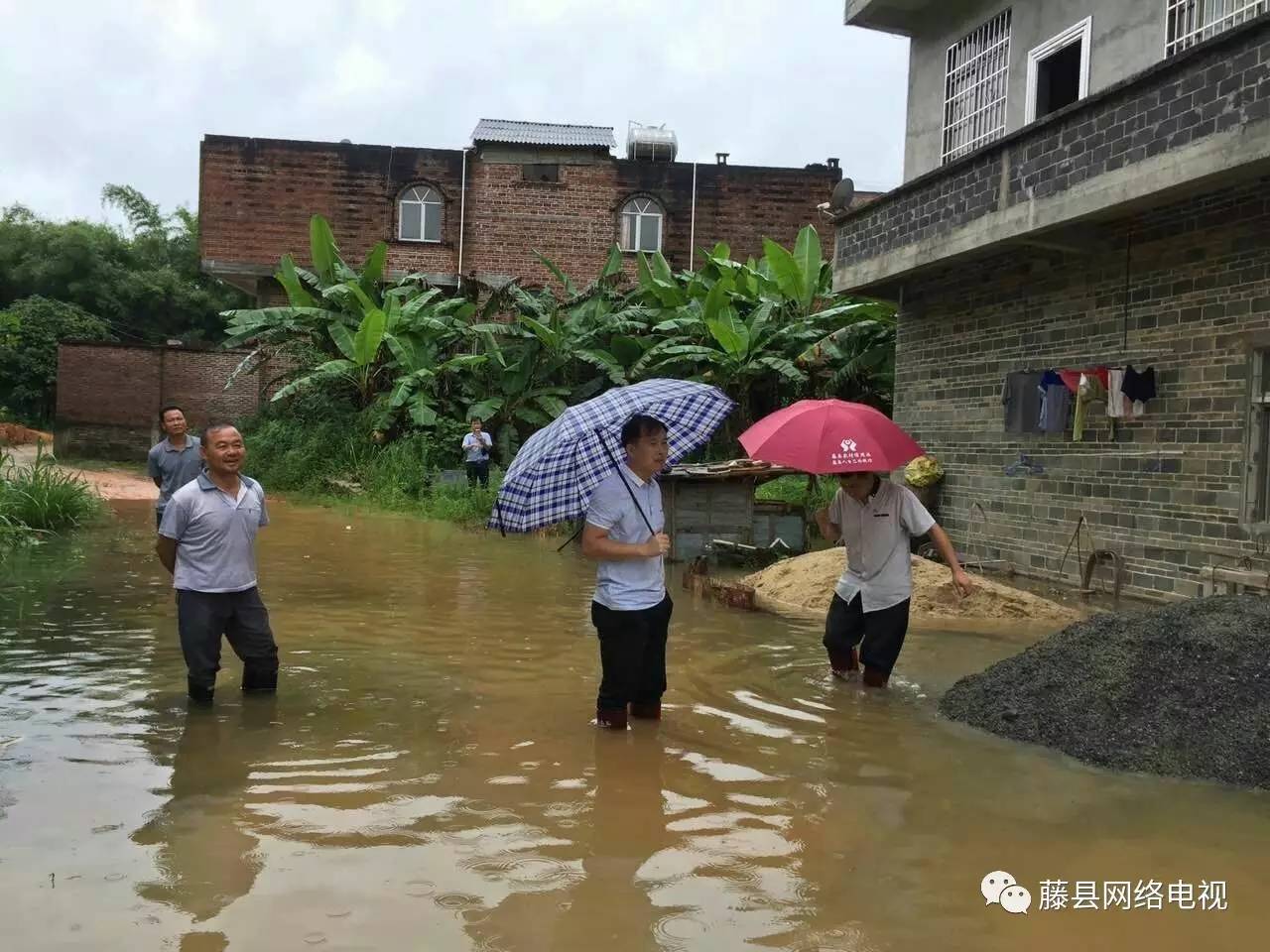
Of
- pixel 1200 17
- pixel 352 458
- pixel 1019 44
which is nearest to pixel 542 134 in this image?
pixel 352 458

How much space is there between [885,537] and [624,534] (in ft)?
5.61

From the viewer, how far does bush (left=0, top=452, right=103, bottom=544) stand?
44.3 feet

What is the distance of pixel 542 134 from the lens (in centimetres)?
2867

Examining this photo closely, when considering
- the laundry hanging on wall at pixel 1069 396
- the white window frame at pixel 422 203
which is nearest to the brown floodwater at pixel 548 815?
the laundry hanging on wall at pixel 1069 396

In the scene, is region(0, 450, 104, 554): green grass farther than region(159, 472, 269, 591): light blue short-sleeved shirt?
Yes

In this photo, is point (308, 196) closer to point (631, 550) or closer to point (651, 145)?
point (651, 145)

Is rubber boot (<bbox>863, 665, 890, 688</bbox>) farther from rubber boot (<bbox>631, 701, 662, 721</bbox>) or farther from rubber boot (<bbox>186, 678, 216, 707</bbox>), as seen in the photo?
rubber boot (<bbox>186, 678, 216, 707</bbox>)

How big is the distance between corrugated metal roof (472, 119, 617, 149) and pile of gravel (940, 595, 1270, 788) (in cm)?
2392

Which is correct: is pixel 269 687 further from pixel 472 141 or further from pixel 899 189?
pixel 472 141

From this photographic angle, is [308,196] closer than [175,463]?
No

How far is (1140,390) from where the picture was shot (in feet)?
35.8

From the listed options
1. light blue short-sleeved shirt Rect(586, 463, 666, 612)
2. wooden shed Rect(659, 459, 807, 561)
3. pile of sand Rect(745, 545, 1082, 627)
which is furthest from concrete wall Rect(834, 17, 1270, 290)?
light blue short-sleeved shirt Rect(586, 463, 666, 612)

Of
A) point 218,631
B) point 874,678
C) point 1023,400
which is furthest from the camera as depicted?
point 1023,400

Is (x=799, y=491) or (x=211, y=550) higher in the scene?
(x=211, y=550)
